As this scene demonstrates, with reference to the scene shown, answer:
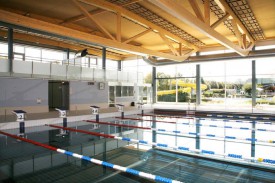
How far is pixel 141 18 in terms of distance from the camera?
1034 cm

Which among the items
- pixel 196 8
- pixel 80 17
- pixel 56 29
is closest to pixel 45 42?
pixel 80 17

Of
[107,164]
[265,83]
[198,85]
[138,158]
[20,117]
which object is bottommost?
[138,158]

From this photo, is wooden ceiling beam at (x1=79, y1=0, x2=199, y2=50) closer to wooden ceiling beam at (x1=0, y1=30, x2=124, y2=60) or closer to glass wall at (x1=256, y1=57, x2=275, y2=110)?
wooden ceiling beam at (x1=0, y1=30, x2=124, y2=60)

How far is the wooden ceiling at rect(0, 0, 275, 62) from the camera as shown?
7309 millimetres

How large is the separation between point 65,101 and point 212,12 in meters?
12.4

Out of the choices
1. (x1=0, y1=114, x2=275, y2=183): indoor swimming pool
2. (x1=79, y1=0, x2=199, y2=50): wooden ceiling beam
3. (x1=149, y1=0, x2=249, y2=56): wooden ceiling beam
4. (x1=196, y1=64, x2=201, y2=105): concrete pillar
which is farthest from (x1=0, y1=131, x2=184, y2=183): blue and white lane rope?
(x1=196, y1=64, x2=201, y2=105): concrete pillar

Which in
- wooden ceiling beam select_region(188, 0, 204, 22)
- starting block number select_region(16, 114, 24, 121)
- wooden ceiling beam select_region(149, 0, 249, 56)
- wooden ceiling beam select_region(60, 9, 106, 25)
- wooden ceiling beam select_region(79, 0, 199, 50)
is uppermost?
wooden ceiling beam select_region(60, 9, 106, 25)

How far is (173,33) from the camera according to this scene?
13211mm

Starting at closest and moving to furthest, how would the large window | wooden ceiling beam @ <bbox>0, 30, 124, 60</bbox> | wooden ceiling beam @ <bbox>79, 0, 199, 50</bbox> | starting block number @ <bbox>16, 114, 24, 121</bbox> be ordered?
wooden ceiling beam @ <bbox>79, 0, 199, 50</bbox> < starting block number @ <bbox>16, 114, 24, 121</bbox> < wooden ceiling beam @ <bbox>0, 30, 124, 60</bbox> < the large window

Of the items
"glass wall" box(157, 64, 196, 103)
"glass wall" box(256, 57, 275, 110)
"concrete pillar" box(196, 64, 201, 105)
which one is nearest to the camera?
"glass wall" box(256, 57, 275, 110)

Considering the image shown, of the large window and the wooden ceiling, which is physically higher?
the wooden ceiling

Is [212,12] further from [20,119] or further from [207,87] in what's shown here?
[207,87]

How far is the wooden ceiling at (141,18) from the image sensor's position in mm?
7309

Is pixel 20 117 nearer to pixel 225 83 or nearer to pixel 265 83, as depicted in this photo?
pixel 225 83
